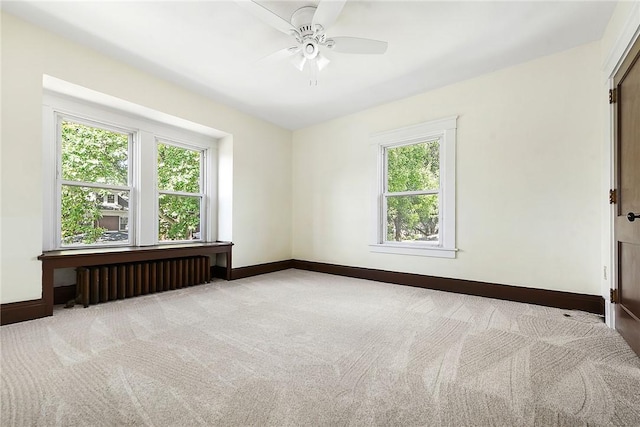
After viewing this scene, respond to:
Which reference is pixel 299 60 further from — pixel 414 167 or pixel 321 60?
pixel 414 167

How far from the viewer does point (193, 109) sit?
3.99 metres

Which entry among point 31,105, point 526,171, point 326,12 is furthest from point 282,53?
point 526,171

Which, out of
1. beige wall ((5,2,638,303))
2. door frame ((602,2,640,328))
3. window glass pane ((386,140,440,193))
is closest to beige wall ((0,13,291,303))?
beige wall ((5,2,638,303))

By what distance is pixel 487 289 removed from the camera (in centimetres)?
342

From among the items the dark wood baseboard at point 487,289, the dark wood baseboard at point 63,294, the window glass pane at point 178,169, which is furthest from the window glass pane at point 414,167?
the dark wood baseboard at point 63,294

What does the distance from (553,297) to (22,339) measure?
485 cm

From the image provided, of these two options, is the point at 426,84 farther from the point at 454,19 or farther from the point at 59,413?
the point at 59,413

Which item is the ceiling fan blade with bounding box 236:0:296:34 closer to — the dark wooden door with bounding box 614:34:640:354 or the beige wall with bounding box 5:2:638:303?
the beige wall with bounding box 5:2:638:303

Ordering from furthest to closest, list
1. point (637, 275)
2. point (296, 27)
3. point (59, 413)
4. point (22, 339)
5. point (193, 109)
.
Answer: point (193, 109), point (296, 27), point (22, 339), point (637, 275), point (59, 413)

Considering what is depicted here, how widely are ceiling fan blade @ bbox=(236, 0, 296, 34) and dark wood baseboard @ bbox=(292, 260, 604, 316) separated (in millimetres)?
3342

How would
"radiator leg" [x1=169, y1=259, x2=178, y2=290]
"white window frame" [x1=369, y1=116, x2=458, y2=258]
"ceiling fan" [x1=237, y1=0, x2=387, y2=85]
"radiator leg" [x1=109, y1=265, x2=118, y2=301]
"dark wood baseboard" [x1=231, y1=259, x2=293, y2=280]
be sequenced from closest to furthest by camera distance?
"ceiling fan" [x1=237, y1=0, x2=387, y2=85] → "radiator leg" [x1=109, y1=265, x2=118, y2=301] → "white window frame" [x1=369, y1=116, x2=458, y2=258] → "radiator leg" [x1=169, y1=259, x2=178, y2=290] → "dark wood baseboard" [x1=231, y1=259, x2=293, y2=280]

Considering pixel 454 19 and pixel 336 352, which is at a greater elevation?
pixel 454 19

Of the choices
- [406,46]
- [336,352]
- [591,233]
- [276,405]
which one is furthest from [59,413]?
[591,233]

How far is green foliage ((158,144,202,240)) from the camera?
419cm
